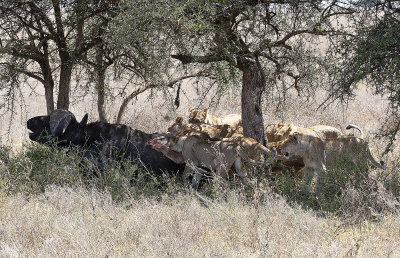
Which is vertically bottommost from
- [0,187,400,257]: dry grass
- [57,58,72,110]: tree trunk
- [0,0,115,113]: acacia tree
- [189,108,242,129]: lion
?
[0,187,400,257]: dry grass

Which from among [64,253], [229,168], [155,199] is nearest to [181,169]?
[229,168]

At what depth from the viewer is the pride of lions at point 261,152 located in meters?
8.58

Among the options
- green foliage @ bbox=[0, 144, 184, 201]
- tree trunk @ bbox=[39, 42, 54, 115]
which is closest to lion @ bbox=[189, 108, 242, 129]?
tree trunk @ bbox=[39, 42, 54, 115]

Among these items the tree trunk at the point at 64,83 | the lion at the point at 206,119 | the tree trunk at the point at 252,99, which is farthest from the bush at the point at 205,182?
the lion at the point at 206,119

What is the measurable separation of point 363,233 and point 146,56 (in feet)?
19.7

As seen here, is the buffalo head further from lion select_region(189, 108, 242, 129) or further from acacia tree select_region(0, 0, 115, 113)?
lion select_region(189, 108, 242, 129)

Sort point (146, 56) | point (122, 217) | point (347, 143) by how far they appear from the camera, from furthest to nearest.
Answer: point (146, 56), point (347, 143), point (122, 217)

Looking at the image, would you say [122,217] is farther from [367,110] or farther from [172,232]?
[367,110]

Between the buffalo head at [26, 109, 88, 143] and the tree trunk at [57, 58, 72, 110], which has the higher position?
the tree trunk at [57, 58, 72, 110]

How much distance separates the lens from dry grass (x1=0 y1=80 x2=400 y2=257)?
5.42 metres

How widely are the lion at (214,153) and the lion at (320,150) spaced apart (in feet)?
2.10

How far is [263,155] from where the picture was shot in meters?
8.59

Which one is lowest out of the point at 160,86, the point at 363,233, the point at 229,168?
the point at 363,233

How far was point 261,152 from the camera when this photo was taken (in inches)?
337
